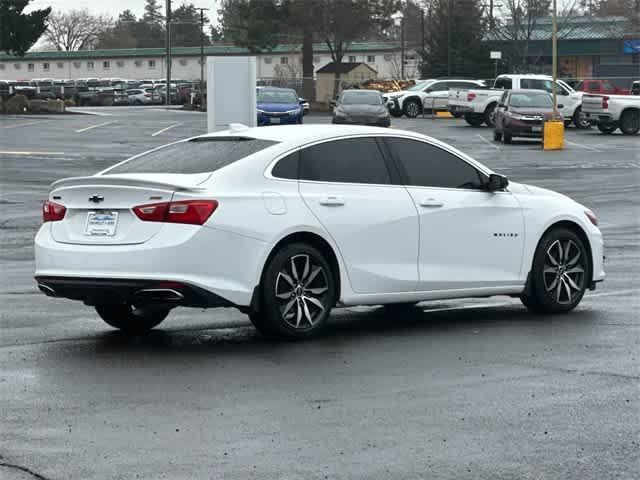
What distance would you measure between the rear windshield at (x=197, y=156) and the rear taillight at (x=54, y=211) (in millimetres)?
465

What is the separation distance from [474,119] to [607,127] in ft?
23.3

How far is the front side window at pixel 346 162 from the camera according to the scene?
10250 millimetres

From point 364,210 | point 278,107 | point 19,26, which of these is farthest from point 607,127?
point 19,26

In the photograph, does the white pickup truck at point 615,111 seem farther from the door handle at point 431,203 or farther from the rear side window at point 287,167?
the rear side window at point 287,167

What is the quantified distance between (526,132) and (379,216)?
109 feet

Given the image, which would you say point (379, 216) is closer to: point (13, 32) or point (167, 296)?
Answer: point (167, 296)

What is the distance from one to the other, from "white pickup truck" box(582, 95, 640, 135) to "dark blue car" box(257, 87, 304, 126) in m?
10.2

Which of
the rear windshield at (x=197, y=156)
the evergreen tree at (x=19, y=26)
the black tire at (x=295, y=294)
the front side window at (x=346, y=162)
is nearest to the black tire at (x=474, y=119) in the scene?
the evergreen tree at (x=19, y=26)

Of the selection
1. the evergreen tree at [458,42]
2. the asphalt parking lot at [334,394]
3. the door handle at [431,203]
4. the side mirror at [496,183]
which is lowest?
the asphalt parking lot at [334,394]

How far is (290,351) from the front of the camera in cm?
951

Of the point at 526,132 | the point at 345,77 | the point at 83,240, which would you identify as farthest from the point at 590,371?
the point at 345,77

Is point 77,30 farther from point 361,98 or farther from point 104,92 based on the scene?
point 361,98

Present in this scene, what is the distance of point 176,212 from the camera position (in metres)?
9.34

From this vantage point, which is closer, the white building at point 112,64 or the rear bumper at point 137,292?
the rear bumper at point 137,292
